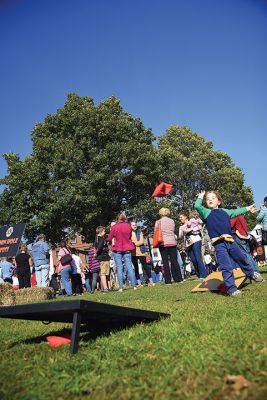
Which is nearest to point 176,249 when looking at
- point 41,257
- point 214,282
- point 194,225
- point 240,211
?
point 194,225

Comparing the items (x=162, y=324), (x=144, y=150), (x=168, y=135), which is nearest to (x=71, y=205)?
(x=144, y=150)

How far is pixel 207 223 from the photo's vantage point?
6.31 meters

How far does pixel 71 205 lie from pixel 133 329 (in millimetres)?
22078

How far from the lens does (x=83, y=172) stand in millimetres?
27188

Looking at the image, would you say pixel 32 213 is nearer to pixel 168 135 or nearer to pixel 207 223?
pixel 168 135

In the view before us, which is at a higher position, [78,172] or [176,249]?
[78,172]

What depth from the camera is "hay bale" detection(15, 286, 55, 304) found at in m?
9.82

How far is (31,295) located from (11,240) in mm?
4635

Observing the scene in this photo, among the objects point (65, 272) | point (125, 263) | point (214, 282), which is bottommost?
point (214, 282)

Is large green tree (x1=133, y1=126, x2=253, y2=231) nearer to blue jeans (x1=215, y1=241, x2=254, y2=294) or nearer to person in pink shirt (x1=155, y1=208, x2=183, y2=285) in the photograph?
person in pink shirt (x1=155, y1=208, x2=183, y2=285)

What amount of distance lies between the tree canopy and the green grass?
22.0 m

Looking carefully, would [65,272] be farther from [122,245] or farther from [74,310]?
[74,310]

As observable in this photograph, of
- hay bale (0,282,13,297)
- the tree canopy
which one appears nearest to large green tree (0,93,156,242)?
the tree canopy

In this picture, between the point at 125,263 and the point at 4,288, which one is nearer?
the point at 4,288
